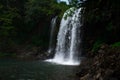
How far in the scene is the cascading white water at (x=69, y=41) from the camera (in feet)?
→ 96.3

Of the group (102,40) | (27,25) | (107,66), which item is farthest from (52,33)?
(107,66)

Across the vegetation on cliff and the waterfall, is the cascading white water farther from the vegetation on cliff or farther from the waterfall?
the waterfall

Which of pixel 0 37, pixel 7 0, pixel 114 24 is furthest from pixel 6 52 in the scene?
pixel 114 24

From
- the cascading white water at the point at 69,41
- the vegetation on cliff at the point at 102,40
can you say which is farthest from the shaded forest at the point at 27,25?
the vegetation on cliff at the point at 102,40

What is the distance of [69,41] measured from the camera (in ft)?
102

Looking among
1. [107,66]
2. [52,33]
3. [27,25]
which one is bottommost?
[107,66]

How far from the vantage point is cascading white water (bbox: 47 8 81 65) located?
2936 centimetres

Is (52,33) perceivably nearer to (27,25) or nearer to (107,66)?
(27,25)

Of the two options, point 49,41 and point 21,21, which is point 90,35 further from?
point 21,21

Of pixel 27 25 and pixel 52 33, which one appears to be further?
pixel 27 25

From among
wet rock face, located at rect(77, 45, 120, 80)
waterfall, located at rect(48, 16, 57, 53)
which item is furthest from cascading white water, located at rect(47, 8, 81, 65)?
wet rock face, located at rect(77, 45, 120, 80)

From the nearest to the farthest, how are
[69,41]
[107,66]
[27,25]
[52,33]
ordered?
[107,66]
[69,41]
[52,33]
[27,25]

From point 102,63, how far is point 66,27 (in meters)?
17.7

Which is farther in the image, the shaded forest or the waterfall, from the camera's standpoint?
the shaded forest
